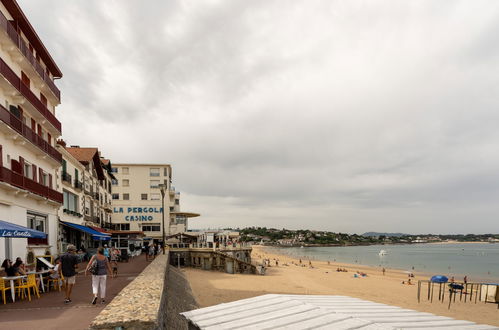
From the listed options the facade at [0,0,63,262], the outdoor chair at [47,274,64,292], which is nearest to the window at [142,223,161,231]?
the facade at [0,0,63,262]

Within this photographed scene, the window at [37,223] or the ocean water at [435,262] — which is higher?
the window at [37,223]

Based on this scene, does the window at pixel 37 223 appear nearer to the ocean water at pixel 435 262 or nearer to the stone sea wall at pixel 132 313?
the stone sea wall at pixel 132 313

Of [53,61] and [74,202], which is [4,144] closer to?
[53,61]

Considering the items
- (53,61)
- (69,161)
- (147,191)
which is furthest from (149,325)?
(147,191)

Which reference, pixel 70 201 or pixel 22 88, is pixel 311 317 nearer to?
pixel 22 88

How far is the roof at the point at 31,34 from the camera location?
17.8m

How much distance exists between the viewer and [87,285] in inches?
530

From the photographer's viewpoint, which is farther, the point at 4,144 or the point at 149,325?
the point at 4,144

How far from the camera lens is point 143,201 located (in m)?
58.9

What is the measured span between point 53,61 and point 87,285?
17.6 metres

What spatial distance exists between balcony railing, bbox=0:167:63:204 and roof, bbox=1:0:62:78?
904cm

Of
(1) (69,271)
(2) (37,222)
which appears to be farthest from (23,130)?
(1) (69,271)

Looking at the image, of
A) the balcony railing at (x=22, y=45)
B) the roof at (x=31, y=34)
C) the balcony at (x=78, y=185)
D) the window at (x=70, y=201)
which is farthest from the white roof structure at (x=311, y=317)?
the balcony at (x=78, y=185)

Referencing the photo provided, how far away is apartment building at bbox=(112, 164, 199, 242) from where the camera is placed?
5753 centimetres
